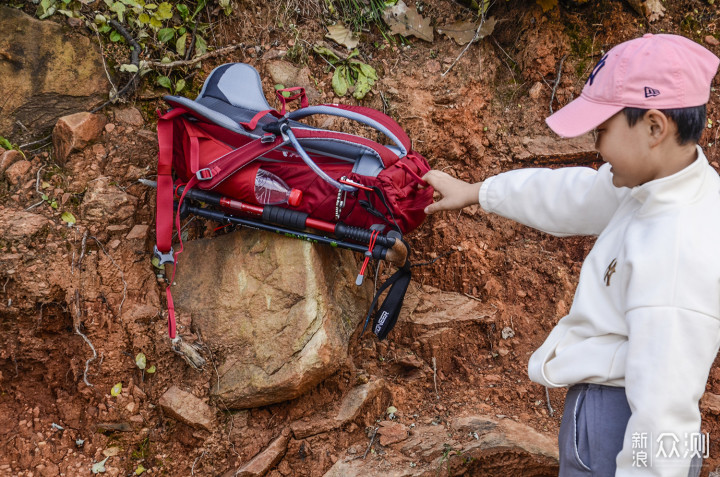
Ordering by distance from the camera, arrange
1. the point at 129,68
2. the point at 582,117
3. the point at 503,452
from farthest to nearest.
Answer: the point at 129,68 → the point at 503,452 → the point at 582,117

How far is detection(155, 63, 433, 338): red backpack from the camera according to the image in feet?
10.1

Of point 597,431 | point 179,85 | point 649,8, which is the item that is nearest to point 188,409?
point 179,85

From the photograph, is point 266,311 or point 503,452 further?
point 266,311

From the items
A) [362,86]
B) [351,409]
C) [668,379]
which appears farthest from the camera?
[362,86]

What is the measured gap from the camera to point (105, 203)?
3.55 meters

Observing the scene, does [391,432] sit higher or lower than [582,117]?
lower

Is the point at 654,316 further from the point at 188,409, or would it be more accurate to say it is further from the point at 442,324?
→ the point at 188,409

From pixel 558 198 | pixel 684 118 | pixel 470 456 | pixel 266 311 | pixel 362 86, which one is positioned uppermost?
pixel 362 86

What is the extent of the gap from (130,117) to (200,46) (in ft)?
2.34

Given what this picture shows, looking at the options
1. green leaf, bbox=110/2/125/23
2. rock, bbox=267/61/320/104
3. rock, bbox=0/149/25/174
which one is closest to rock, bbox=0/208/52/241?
rock, bbox=0/149/25/174

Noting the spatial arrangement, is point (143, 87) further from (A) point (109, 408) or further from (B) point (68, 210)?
(A) point (109, 408)

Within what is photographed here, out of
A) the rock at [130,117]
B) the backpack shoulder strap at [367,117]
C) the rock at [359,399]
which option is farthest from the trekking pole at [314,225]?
the rock at [130,117]

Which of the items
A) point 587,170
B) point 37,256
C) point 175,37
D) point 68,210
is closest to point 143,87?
point 175,37

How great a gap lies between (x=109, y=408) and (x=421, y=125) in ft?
9.38
